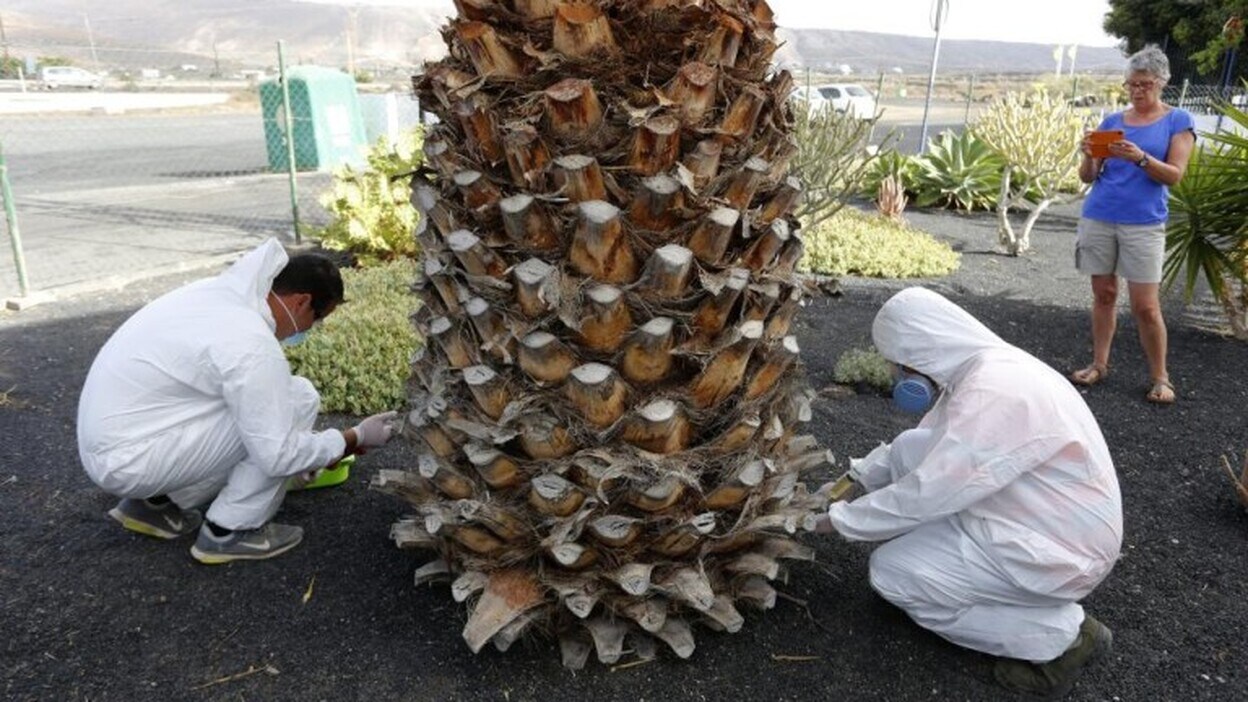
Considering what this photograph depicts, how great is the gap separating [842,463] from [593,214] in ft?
7.36

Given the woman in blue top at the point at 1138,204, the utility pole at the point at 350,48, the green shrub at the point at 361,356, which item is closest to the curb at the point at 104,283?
the green shrub at the point at 361,356

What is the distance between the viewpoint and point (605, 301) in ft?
6.18

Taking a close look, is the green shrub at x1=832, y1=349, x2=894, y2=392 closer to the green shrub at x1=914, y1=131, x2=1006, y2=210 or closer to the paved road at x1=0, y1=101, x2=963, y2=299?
the paved road at x1=0, y1=101, x2=963, y2=299

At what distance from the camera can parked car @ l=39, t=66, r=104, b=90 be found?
36625mm

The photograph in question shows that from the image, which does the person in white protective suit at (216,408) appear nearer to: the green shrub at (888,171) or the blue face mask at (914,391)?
the blue face mask at (914,391)

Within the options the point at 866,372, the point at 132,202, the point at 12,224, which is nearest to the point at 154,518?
the point at 866,372

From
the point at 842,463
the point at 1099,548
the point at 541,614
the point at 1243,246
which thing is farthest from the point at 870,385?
the point at 541,614

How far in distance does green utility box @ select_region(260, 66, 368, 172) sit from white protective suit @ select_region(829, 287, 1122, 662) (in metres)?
13.6

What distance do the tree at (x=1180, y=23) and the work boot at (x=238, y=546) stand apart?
24.2 m

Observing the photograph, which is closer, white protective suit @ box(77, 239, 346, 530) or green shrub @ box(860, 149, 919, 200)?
white protective suit @ box(77, 239, 346, 530)

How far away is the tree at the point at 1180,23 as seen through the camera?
2150 centimetres

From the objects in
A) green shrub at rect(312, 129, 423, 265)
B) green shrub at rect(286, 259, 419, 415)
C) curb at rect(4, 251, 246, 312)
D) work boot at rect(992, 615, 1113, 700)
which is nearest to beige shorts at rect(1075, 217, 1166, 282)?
work boot at rect(992, 615, 1113, 700)

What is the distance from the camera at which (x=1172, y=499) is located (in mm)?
3383

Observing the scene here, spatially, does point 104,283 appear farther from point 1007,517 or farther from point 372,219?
point 1007,517
